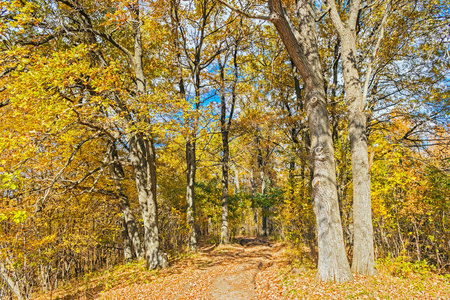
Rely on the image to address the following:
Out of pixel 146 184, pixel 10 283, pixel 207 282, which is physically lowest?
pixel 207 282

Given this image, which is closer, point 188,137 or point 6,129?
point 6,129

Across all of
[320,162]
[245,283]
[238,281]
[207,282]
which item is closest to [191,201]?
[207,282]

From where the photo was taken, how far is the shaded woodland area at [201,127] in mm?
5164

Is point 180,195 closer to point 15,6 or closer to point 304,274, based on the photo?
point 304,274

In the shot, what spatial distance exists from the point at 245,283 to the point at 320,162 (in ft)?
12.6

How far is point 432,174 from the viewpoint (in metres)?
6.03

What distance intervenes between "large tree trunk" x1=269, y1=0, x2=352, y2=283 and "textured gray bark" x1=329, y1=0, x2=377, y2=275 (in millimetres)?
612

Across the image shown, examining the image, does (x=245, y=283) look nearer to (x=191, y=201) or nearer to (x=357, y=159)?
(x=357, y=159)

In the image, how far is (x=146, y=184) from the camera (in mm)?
8539

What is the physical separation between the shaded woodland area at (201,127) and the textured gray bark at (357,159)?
3 centimetres

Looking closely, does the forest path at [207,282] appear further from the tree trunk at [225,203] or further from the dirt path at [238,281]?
the tree trunk at [225,203]

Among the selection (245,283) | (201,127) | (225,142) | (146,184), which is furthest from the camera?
(225,142)

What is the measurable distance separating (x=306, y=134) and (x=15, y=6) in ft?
30.6

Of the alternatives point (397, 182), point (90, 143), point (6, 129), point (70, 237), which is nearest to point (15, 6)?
point (6, 129)
